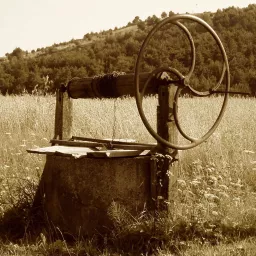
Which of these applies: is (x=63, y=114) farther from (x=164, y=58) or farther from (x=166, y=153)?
(x=164, y=58)

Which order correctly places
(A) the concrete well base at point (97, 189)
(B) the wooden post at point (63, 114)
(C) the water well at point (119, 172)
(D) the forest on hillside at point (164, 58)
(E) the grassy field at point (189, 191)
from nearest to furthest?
(E) the grassy field at point (189, 191) → (C) the water well at point (119, 172) → (A) the concrete well base at point (97, 189) → (B) the wooden post at point (63, 114) → (D) the forest on hillside at point (164, 58)

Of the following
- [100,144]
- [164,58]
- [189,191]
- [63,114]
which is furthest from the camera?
[164,58]

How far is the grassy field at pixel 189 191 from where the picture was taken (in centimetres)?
339

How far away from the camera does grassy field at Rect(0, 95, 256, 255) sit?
3.39 m

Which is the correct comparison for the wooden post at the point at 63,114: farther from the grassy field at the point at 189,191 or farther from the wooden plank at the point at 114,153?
the wooden plank at the point at 114,153

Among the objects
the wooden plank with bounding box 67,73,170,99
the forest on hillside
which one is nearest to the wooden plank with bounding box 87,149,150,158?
the wooden plank with bounding box 67,73,170,99

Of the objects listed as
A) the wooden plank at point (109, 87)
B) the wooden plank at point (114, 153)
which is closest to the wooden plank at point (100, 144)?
the wooden plank at point (114, 153)

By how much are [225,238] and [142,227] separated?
2.19 ft

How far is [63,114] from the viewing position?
447 cm

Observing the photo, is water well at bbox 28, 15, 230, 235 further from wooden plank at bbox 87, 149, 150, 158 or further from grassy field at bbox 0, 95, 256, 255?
grassy field at bbox 0, 95, 256, 255

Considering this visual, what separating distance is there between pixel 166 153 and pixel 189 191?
457mm

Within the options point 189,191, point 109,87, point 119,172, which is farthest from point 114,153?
point 189,191

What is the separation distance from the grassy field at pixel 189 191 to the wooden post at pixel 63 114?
1.70 ft

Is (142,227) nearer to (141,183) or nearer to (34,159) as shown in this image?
(141,183)
